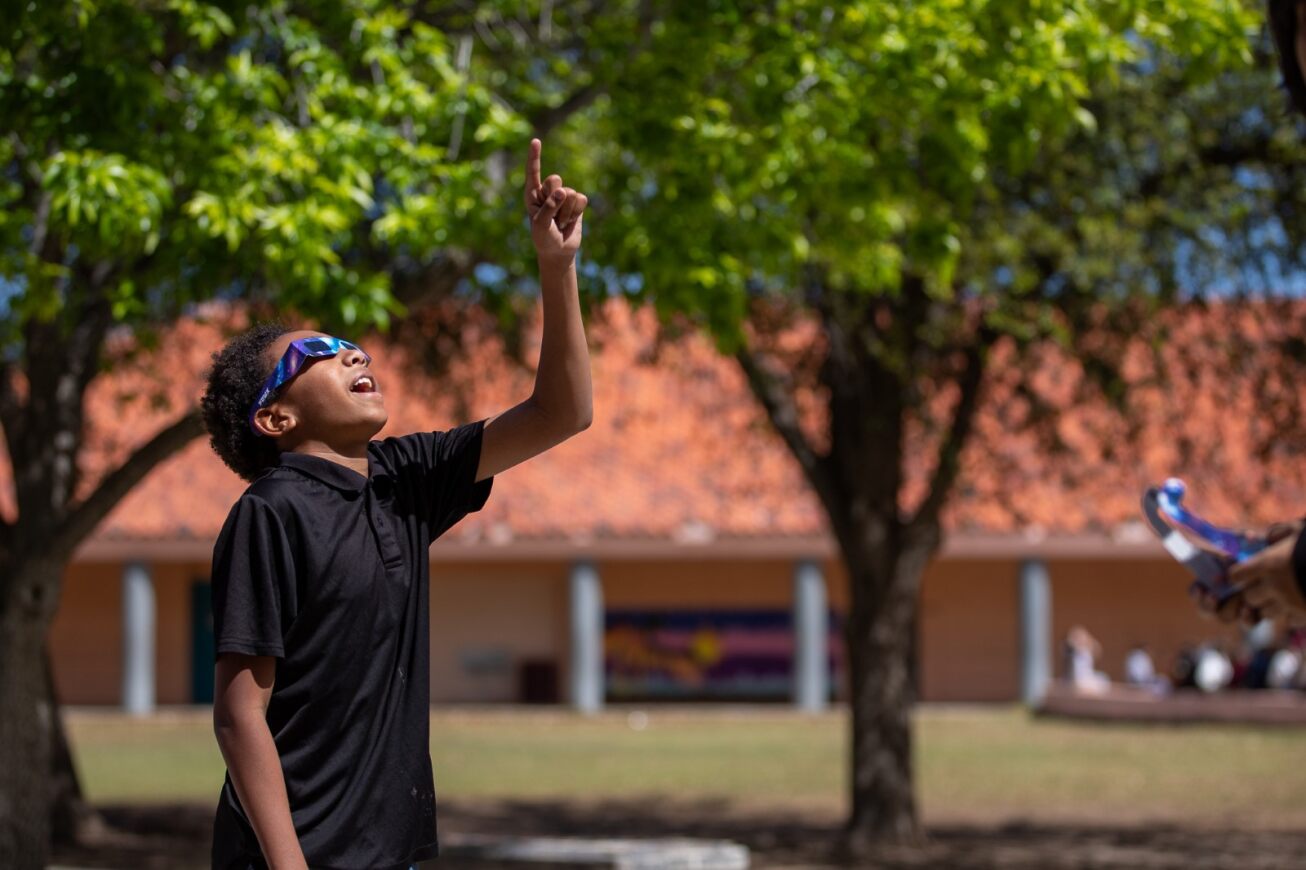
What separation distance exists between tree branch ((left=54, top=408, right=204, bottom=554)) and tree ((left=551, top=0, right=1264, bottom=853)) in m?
2.22

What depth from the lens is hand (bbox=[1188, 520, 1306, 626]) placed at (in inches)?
95.3

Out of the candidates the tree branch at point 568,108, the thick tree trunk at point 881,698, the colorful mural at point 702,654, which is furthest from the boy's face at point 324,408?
the colorful mural at point 702,654

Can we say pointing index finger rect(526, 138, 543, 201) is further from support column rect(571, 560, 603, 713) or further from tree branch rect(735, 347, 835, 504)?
support column rect(571, 560, 603, 713)

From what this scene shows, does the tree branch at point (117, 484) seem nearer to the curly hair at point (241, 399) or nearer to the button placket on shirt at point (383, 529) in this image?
the curly hair at point (241, 399)

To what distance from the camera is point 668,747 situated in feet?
79.3

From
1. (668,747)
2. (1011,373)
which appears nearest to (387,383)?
(668,747)

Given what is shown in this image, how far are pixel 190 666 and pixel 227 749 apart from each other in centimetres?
3100

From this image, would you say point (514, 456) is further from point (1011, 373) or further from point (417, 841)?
point (1011, 373)

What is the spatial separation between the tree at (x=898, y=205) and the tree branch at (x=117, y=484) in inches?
87.5

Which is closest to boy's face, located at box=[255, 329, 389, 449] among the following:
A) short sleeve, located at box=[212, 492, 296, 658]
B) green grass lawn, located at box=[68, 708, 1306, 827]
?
Answer: short sleeve, located at box=[212, 492, 296, 658]

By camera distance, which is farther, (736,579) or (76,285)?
(736,579)

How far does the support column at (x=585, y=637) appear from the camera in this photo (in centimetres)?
3008

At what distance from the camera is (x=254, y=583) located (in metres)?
3.13

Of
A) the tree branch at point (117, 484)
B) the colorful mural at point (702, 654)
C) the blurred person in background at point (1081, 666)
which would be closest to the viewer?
the tree branch at point (117, 484)
